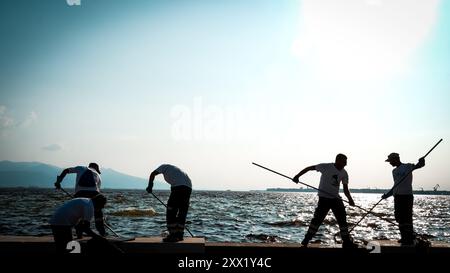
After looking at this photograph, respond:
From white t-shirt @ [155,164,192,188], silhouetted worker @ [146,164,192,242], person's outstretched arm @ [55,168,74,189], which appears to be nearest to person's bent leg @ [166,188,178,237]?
silhouetted worker @ [146,164,192,242]

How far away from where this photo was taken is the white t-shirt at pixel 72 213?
5832 mm

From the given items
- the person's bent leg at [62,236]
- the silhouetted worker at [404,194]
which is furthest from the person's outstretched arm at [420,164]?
the person's bent leg at [62,236]

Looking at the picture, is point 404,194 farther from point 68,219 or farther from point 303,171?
point 68,219

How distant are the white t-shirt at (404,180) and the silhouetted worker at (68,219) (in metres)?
6.59

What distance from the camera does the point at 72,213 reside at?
5.92 metres

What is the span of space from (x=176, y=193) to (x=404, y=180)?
5172 mm

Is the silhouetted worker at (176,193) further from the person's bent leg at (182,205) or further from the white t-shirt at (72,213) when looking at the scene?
the white t-shirt at (72,213)

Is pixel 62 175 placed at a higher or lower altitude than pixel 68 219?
higher

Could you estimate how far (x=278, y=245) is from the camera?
790 cm

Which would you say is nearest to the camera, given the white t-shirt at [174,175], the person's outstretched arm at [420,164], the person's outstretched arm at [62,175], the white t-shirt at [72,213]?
the white t-shirt at [72,213]

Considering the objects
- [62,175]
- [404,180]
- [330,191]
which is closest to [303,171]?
[330,191]

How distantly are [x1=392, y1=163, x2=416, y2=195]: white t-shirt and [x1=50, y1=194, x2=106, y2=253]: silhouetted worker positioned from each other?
6.59 metres
